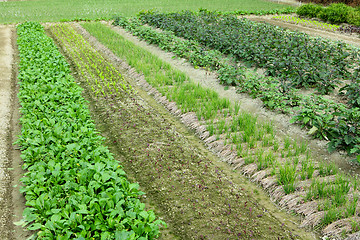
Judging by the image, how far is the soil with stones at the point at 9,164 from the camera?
148 inches

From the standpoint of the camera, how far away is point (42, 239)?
3.27 m

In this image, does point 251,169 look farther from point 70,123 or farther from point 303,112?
point 70,123

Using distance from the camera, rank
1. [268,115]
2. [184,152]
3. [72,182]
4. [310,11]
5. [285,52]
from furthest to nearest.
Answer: [310,11] < [285,52] < [268,115] < [184,152] < [72,182]

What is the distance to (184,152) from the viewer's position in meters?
5.26

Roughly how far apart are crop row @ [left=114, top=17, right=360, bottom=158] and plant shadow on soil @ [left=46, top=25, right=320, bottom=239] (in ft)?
5.90

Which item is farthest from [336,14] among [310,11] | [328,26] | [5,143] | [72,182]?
[72,182]

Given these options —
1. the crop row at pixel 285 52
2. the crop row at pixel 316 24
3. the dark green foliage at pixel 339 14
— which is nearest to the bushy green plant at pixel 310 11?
the dark green foliage at pixel 339 14

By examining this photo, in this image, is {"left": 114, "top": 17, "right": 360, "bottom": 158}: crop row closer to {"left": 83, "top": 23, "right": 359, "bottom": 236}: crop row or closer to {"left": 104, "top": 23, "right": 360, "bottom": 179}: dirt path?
{"left": 104, "top": 23, "right": 360, "bottom": 179}: dirt path

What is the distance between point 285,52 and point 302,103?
2.70 meters

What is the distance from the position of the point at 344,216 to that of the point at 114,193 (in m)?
2.74

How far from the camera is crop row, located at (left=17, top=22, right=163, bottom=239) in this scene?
11.1ft

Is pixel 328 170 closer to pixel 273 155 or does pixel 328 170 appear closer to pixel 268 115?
pixel 273 155

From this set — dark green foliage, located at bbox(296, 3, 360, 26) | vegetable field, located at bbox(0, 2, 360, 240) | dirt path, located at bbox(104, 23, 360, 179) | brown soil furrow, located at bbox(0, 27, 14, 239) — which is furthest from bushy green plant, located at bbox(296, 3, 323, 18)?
brown soil furrow, located at bbox(0, 27, 14, 239)

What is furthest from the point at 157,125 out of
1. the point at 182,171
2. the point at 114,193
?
the point at 114,193
